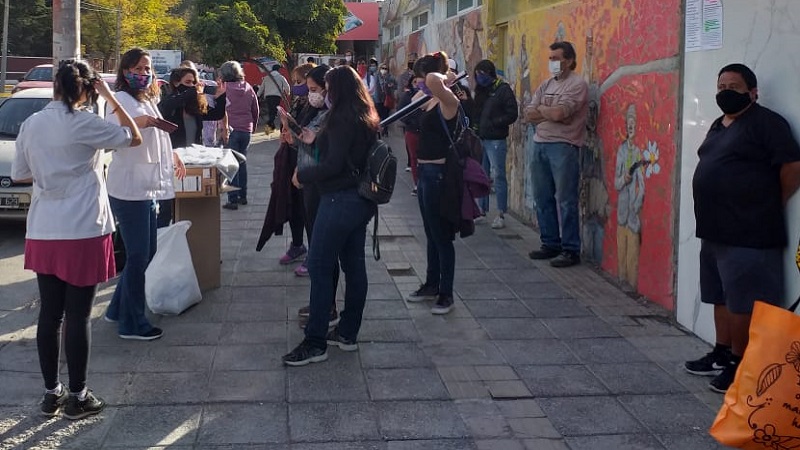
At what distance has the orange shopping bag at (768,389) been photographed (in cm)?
364

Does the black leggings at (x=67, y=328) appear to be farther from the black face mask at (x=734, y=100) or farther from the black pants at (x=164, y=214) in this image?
the black face mask at (x=734, y=100)

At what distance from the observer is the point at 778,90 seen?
4.95m

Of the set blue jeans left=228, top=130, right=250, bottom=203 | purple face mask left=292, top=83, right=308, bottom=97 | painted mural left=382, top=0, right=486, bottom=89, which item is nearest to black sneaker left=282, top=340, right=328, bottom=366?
purple face mask left=292, top=83, right=308, bottom=97

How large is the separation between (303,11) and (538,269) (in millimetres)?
22979

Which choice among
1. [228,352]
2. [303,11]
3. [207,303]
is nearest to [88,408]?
[228,352]

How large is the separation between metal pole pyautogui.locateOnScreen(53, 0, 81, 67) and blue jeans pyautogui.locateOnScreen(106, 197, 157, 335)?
1010mm

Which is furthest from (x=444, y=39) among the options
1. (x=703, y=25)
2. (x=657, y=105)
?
(x=703, y=25)

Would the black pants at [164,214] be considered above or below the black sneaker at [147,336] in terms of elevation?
above

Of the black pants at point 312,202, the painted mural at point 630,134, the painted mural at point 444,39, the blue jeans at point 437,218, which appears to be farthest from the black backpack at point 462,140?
the painted mural at point 444,39

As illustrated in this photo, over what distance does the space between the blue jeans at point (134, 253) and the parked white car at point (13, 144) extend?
1.80 m

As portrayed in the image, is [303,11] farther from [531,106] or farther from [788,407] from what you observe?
[788,407]

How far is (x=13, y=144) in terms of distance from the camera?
32.6 feet

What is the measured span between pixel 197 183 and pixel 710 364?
3.90 m

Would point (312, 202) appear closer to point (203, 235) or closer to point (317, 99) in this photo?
point (317, 99)
